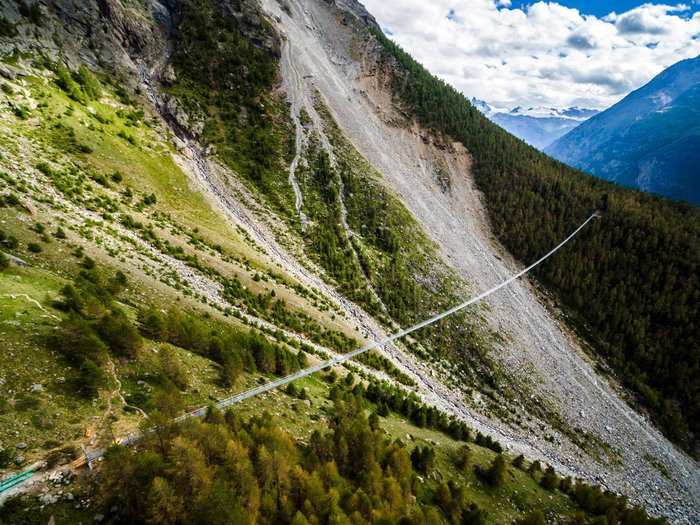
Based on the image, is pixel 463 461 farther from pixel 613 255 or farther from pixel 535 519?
pixel 613 255

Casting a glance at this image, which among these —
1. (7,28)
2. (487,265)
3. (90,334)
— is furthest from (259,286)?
(7,28)

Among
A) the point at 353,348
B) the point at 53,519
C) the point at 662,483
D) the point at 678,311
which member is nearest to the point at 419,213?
the point at 353,348

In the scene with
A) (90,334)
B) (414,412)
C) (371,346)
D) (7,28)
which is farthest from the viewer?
(7,28)

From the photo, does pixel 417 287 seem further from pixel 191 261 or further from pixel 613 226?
pixel 613 226

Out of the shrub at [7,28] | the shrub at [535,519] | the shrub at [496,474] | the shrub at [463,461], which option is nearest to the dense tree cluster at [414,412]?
the shrub at [463,461]

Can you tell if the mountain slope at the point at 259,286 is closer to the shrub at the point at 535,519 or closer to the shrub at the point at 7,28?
the shrub at the point at 7,28

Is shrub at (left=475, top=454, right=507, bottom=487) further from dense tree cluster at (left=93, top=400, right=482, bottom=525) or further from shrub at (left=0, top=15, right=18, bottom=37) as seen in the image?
shrub at (left=0, top=15, right=18, bottom=37)

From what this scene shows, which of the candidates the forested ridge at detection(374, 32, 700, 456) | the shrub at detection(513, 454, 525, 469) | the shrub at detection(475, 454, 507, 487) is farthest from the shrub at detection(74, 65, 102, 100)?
the forested ridge at detection(374, 32, 700, 456)
